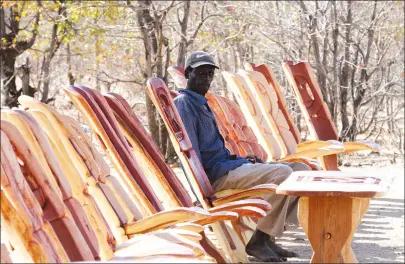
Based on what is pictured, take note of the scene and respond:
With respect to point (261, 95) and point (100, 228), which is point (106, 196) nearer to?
point (100, 228)

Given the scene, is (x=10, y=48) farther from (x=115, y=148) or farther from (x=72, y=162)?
(x=72, y=162)

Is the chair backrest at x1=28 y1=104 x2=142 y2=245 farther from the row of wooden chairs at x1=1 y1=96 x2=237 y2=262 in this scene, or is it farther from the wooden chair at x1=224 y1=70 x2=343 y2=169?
the wooden chair at x1=224 y1=70 x2=343 y2=169

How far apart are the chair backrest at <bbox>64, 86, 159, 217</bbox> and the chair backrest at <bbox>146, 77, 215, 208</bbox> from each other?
625 millimetres

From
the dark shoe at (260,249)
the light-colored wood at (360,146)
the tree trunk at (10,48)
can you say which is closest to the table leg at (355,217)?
the dark shoe at (260,249)

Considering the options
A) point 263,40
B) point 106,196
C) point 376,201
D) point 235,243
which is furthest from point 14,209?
point 263,40

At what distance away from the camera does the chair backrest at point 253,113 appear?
7.40m

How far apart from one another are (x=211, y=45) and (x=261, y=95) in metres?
5.18

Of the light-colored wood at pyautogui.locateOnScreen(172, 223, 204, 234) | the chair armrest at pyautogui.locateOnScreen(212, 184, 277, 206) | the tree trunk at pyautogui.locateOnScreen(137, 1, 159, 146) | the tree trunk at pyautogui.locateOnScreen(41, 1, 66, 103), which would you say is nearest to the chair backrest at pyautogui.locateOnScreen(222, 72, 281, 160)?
the chair armrest at pyautogui.locateOnScreen(212, 184, 277, 206)

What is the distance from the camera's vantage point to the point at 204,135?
238 inches

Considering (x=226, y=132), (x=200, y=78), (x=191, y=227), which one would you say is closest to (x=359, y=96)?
(x=226, y=132)

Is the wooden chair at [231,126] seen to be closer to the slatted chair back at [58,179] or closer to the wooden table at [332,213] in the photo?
the wooden table at [332,213]

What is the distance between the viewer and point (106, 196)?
4637 mm

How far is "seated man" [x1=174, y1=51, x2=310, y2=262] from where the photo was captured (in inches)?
234

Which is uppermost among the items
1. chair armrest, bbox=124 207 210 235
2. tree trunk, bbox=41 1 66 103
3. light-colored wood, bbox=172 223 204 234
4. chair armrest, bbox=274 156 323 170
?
tree trunk, bbox=41 1 66 103
